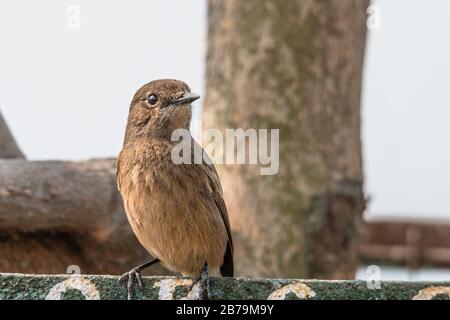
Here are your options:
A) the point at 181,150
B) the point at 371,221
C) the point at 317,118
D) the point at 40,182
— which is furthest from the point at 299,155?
the point at 371,221

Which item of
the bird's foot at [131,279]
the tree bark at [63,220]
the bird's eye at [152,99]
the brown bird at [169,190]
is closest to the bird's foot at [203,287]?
the bird's foot at [131,279]

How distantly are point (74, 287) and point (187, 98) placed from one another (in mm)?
1262

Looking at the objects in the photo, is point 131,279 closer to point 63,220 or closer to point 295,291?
point 295,291

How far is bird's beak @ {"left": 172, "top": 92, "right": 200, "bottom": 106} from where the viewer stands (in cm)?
416

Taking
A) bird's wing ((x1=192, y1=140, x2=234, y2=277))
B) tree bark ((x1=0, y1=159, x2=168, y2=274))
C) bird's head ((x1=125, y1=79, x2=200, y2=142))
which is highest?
bird's head ((x1=125, y1=79, x2=200, y2=142))

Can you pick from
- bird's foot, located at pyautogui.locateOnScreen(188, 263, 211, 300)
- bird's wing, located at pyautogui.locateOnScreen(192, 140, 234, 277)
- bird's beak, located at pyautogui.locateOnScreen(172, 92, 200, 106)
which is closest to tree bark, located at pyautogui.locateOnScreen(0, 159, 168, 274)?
bird's wing, located at pyautogui.locateOnScreen(192, 140, 234, 277)

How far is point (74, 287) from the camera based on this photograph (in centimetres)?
327

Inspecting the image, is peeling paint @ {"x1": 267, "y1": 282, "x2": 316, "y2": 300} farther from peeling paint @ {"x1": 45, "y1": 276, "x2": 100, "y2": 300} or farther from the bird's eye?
the bird's eye

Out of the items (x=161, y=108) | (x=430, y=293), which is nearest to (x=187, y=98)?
(x=161, y=108)

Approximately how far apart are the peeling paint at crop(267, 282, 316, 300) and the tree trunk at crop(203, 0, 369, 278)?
3.45 m

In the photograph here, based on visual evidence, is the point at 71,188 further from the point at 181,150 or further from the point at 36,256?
the point at 181,150
